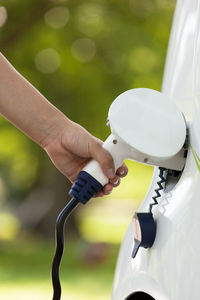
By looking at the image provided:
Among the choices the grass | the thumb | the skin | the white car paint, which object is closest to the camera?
the white car paint

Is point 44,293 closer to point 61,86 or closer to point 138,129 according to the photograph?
point 61,86

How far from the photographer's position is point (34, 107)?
4.58 ft

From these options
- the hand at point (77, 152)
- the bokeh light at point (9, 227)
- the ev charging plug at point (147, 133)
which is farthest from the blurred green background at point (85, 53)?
the ev charging plug at point (147, 133)

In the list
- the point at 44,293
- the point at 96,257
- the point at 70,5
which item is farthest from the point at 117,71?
the point at 44,293

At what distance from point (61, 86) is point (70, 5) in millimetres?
1358

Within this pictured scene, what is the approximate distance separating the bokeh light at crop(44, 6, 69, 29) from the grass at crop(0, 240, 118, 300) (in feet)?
12.5

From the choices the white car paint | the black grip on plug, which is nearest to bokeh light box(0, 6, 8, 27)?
the white car paint

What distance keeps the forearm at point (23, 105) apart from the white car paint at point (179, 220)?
28 centimetres

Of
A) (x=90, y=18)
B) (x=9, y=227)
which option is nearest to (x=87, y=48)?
(x=90, y=18)

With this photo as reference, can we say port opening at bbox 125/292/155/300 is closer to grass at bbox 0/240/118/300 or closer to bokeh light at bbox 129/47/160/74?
grass at bbox 0/240/118/300

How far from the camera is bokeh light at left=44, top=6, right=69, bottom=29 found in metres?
9.85

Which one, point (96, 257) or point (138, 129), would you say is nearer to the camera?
point (138, 129)

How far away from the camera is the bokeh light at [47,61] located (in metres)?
9.61

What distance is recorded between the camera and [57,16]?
9898 millimetres
